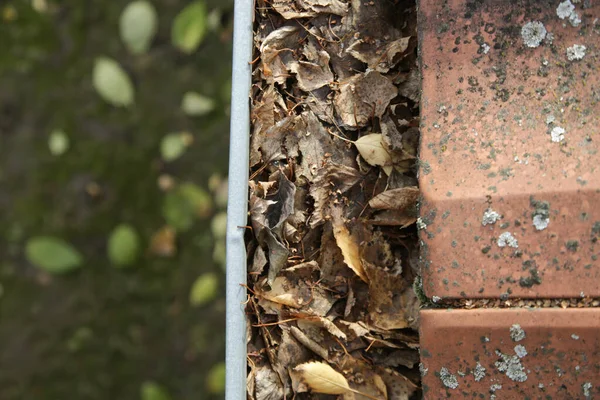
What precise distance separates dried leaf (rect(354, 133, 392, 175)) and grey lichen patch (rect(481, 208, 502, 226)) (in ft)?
0.86

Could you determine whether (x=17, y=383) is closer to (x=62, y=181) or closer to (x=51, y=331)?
(x=51, y=331)

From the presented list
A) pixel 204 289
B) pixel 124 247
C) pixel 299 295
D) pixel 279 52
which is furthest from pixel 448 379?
pixel 124 247

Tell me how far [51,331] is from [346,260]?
38.2 inches

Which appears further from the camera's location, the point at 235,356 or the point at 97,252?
the point at 97,252

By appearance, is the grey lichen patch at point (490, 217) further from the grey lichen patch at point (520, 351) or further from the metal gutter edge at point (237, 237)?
the metal gutter edge at point (237, 237)

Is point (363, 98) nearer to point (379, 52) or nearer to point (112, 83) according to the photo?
point (379, 52)

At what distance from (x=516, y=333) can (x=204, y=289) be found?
3.09ft

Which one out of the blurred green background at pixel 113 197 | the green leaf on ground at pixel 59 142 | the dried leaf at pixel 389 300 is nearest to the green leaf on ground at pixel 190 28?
the blurred green background at pixel 113 197

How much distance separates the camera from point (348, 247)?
1082mm

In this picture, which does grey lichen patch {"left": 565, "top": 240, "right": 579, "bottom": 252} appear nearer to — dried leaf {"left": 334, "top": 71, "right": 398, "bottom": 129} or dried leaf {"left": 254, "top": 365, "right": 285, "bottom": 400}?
dried leaf {"left": 334, "top": 71, "right": 398, "bottom": 129}

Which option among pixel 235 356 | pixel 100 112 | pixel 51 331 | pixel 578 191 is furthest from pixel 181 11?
pixel 578 191

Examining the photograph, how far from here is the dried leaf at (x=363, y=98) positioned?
44.2 inches

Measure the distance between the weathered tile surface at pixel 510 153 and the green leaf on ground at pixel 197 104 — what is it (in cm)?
84

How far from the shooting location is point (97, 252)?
1.66 m
